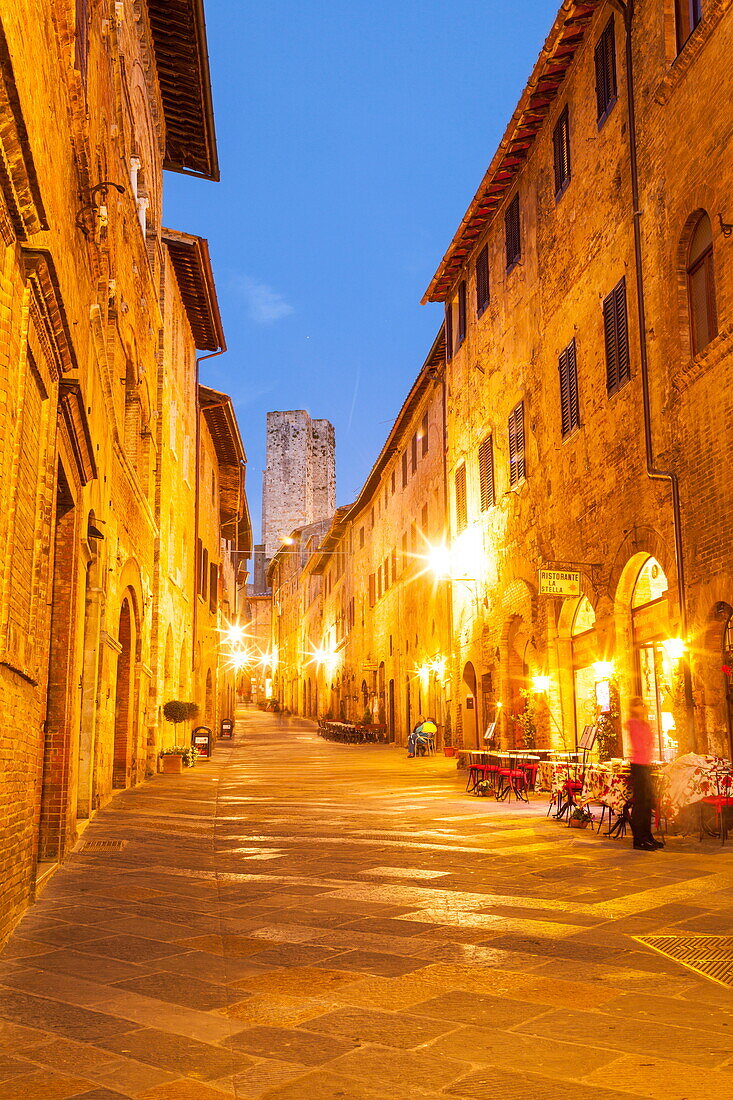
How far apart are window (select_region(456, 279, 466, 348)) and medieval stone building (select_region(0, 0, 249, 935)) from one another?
19.3 ft

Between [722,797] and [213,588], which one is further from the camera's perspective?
[213,588]

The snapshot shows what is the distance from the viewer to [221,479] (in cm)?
3691

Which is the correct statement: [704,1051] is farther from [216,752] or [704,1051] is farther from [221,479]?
[221,479]

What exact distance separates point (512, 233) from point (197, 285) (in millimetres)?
7868

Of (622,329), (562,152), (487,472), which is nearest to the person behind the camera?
(622,329)

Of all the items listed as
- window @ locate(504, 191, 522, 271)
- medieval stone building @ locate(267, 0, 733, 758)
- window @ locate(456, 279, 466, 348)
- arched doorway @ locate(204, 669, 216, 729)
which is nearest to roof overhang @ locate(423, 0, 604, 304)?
medieval stone building @ locate(267, 0, 733, 758)

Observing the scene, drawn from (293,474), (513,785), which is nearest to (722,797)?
(513,785)

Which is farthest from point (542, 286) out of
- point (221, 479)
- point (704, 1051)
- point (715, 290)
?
point (221, 479)

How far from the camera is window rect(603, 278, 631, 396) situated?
44.9ft

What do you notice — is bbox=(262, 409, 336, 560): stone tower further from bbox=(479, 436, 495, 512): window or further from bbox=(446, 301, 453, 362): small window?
bbox=(479, 436, 495, 512): window

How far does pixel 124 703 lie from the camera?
15.8m

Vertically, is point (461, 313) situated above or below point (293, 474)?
below

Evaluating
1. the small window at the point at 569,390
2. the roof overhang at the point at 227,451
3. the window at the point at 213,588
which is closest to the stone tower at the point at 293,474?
the roof overhang at the point at 227,451

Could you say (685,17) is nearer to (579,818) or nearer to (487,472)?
(579,818)
